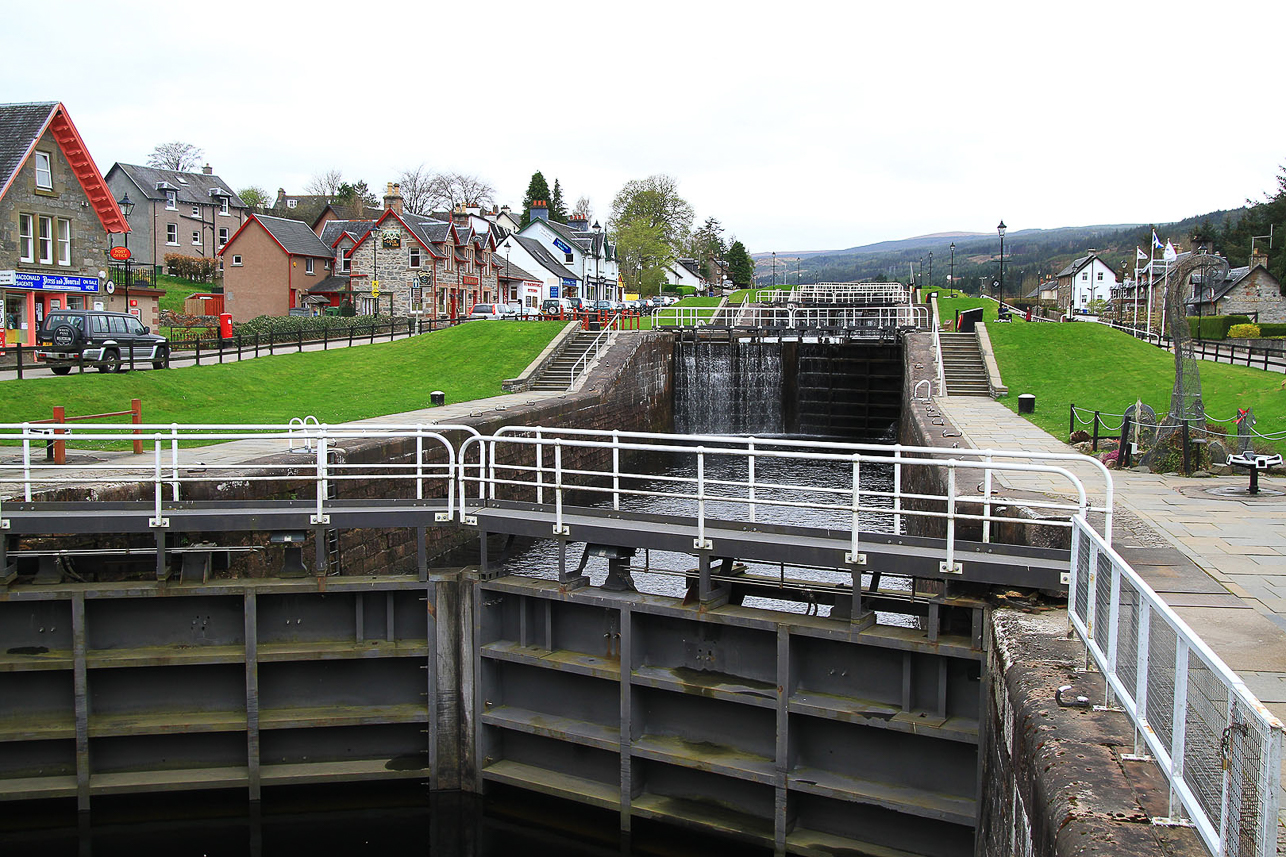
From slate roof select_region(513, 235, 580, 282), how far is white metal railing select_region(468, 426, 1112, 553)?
163 feet

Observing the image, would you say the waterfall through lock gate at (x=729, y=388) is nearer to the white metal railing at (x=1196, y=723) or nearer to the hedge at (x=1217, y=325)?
the hedge at (x=1217, y=325)

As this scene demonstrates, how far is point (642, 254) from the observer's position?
325 ft

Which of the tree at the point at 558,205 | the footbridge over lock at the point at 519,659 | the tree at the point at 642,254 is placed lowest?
the footbridge over lock at the point at 519,659

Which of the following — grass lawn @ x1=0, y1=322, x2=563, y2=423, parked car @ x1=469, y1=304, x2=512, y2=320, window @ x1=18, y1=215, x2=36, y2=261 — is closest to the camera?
grass lawn @ x1=0, y1=322, x2=563, y2=423

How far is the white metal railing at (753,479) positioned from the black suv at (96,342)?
445 inches

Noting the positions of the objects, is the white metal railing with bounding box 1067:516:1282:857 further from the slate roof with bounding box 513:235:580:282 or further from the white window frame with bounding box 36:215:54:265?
the slate roof with bounding box 513:235:580:282

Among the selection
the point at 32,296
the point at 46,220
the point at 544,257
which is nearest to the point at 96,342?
the point at 32,296

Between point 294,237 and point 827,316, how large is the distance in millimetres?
34572

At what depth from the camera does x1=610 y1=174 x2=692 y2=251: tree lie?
105688mm

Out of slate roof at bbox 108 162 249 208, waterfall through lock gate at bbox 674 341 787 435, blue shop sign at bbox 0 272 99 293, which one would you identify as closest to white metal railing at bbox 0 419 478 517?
blue shop sign at bbox 0 272 99 293

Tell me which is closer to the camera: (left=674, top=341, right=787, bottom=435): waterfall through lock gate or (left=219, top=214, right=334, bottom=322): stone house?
(left=674, top=341, right=787, bottom=435): waterfall through lock gate

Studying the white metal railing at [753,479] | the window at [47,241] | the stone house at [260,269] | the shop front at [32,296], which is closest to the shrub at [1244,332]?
the white metal railing at [753,479]

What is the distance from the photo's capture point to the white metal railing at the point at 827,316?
4378 centimetres

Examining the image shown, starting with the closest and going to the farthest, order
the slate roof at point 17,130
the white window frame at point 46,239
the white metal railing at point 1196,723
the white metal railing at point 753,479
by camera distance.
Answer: the white metal railing at point 1196,723
the white metal railing at point 753,479
the slate roof at point 17,130
the white window frame at point 46,239
